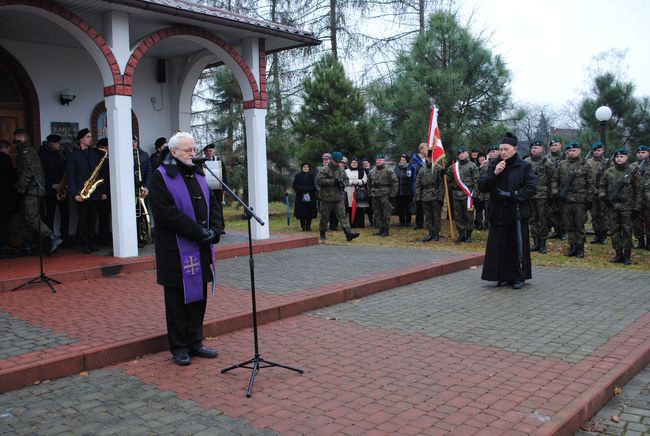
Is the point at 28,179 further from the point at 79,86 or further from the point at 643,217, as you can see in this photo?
the point at 643,217

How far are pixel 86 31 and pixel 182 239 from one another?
594cm

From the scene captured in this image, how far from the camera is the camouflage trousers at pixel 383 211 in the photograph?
1506 cm

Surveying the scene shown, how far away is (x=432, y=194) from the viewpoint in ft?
45.8

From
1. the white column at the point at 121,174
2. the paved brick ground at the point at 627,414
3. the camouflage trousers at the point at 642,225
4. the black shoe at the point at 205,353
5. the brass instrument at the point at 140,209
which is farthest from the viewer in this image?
the camouflage trousers at the point at 642,225

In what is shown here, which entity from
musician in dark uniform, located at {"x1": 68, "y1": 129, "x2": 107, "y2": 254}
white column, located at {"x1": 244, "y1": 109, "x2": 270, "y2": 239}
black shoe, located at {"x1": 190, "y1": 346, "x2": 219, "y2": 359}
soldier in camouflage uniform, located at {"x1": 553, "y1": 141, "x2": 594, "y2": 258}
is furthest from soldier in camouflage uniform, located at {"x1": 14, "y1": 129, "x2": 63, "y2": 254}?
soldier in camouflage uniform, located at {"x1": 553, "y1": 141, "x2": 594, "y2": 258}

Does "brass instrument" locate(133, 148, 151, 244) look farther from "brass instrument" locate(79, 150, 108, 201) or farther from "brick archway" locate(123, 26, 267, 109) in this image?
"brick archway" locate(123, 26, 267, 109)

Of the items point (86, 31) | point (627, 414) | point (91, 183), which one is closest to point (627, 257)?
point (627, 414)

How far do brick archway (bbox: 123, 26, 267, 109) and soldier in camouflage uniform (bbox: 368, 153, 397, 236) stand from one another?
3.86 metres

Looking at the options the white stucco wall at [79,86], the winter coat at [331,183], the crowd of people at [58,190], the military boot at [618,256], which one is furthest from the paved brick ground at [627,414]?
the white stucco wall at [79,86]

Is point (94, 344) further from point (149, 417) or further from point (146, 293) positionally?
point (146, 293)

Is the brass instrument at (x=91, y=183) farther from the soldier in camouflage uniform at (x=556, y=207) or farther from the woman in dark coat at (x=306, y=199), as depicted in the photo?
the soldier in camouflage uniform at (x=556, y=207)

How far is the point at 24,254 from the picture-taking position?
10.4 m

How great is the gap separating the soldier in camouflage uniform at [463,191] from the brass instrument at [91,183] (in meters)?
7.56

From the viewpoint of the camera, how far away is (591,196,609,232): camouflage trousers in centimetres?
1281
